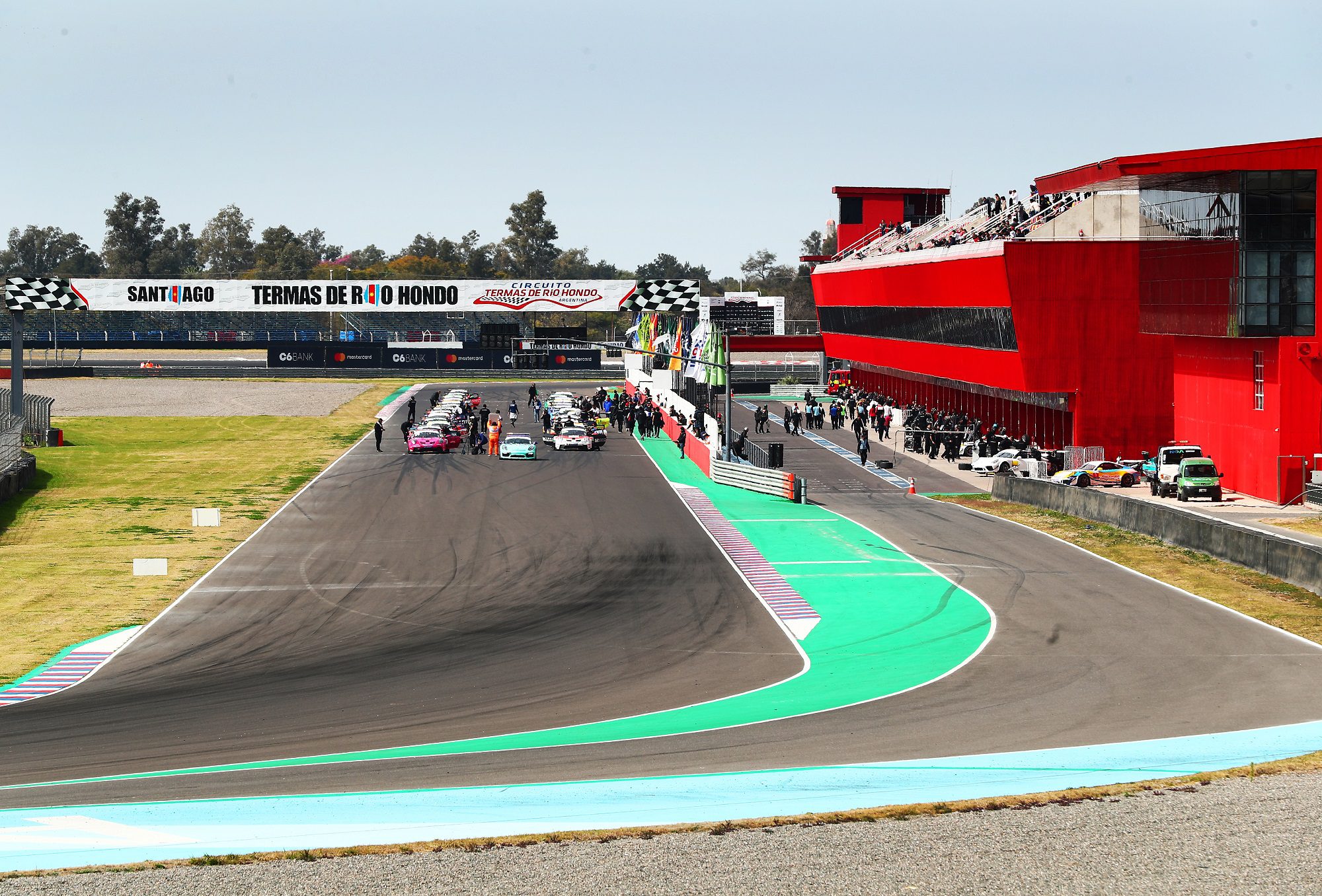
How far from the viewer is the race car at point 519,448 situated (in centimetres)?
5297

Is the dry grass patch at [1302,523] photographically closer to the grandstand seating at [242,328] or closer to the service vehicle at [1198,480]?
the service vehicle at [1198,480]

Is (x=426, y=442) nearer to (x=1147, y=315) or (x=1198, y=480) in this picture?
(x=1147, y=315)

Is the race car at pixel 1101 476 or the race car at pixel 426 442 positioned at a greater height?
the race car at pixel 426 442

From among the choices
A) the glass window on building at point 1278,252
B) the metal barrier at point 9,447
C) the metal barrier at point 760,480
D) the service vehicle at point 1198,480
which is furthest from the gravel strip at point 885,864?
the metal barrier at point 9,447

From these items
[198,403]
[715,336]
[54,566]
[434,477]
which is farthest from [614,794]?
[198,403]

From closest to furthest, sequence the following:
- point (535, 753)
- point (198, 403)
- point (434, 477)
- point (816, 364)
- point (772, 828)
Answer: point (772, 828), point (535, 753), point (434, 477), point (198, 403), point (816, 364)

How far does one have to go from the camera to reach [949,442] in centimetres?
5741

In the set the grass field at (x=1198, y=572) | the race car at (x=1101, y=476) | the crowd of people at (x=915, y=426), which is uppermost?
the crowd of people at (x=915, y=426)

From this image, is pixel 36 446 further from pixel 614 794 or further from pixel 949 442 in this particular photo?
pixel 614 794

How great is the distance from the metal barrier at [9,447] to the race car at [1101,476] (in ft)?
118

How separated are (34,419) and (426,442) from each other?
58.3ft

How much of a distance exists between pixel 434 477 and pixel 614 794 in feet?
109

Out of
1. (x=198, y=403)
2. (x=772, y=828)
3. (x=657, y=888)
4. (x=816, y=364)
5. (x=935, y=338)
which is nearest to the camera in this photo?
(x=657, y=888)

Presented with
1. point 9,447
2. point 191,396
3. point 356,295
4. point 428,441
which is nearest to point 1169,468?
point 428,441
